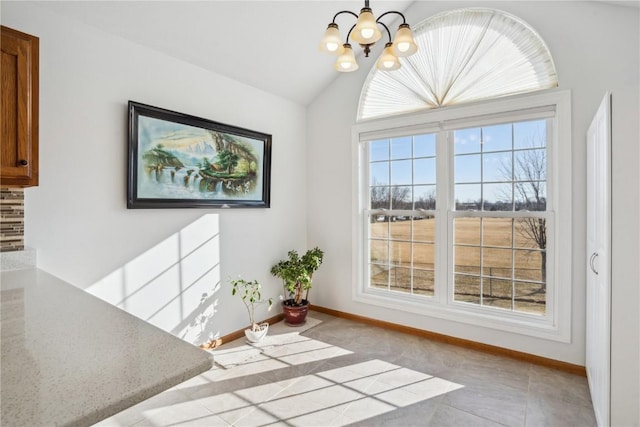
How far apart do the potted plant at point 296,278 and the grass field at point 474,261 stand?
0.74 metres

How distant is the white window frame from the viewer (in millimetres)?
2623

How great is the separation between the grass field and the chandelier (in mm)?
1834

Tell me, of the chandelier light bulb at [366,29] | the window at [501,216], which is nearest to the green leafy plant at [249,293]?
the window at [501,216]

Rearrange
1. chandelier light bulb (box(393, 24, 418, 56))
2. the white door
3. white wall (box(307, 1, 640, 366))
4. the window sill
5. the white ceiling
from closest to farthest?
the white door → chandelier light bulb (box(393, 24, 418, 56)) → the white ceiling → white wall (box(307, 1, 640, 366)) → the window sill

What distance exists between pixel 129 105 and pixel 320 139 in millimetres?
2169

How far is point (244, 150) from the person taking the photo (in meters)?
3.29

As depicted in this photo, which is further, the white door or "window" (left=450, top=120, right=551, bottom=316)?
"window" (left=450, top=120, right=551, bottom=316)

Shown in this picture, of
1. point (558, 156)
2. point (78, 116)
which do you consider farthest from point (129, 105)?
point (558, 156)

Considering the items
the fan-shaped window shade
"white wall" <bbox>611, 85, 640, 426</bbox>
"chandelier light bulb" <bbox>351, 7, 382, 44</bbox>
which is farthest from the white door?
"chandelier light bulb" <bbox>351, 7, 382, 44</bbox>

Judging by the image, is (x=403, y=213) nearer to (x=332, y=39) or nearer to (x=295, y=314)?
(x=295, y=314)

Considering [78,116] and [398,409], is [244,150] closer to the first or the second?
[78,116]

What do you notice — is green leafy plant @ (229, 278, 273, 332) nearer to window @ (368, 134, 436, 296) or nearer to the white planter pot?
the white planter pot

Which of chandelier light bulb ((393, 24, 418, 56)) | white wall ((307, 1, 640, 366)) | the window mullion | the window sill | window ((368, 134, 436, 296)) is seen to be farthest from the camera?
window ((368, 134, 436, 296))

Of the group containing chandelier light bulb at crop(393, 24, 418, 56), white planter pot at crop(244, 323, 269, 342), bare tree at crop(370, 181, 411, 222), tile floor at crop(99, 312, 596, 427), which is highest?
chandelier light bulb at crop(393, 24, 418, 56)
